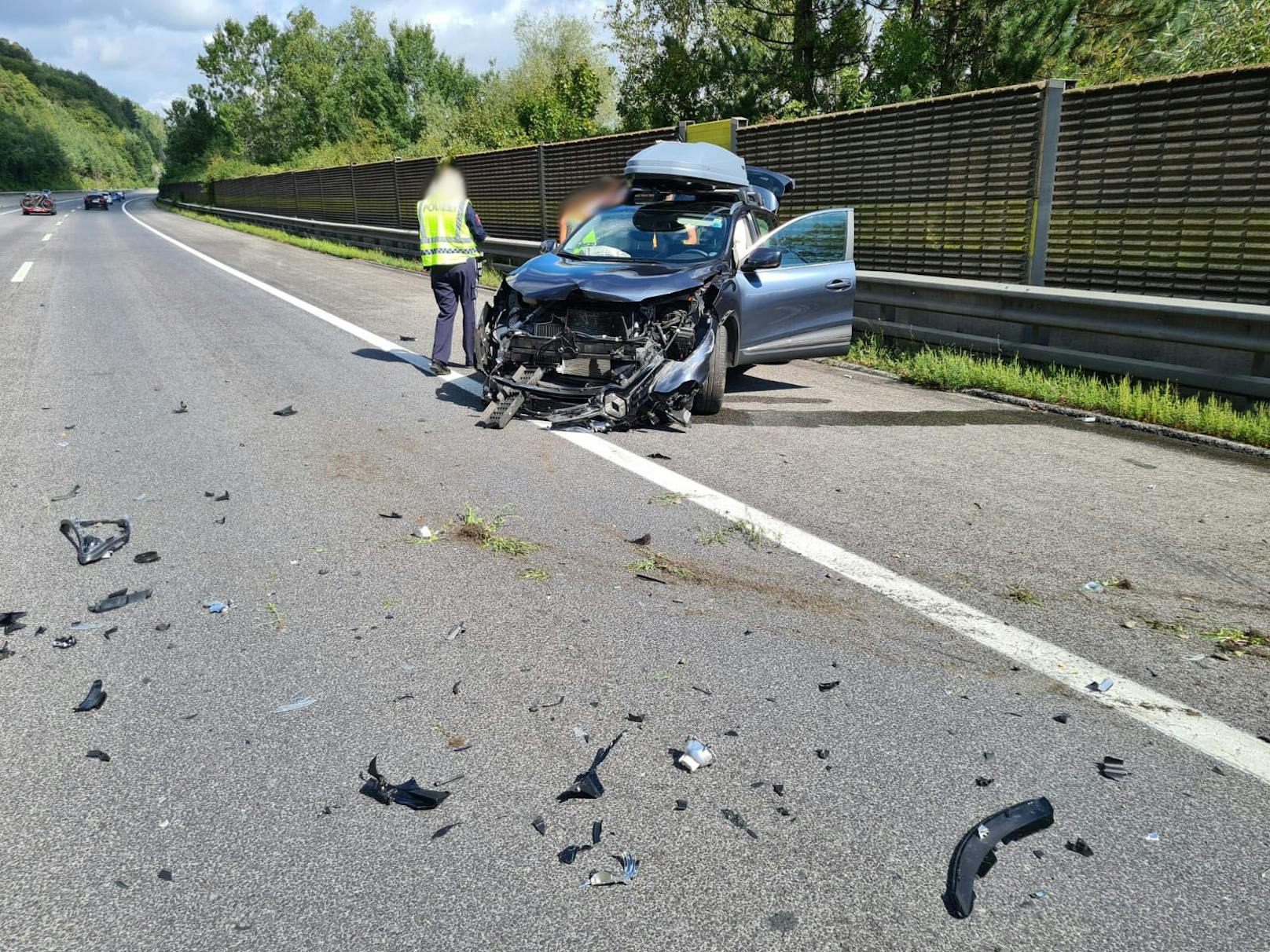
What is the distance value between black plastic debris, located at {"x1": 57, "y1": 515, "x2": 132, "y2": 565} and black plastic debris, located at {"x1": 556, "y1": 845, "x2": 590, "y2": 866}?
3096 millimetres

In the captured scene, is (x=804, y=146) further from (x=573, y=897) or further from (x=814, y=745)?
(x=573, y=897)

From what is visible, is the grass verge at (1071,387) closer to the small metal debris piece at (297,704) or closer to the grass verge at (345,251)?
the grass verge at (345,251)

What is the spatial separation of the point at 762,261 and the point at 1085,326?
2817 mm

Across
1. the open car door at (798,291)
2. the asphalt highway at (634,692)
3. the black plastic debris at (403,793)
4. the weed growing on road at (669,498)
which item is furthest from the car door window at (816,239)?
the black plastic debris at (403,793)

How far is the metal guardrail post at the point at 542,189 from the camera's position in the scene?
1742 cm

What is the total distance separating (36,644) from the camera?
357cm

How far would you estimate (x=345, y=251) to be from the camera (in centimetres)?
2430

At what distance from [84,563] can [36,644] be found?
87 centimetres

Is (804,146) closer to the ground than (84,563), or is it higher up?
higher up

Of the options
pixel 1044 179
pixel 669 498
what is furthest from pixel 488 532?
pixel 1044 179

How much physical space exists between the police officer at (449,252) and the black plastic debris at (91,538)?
4.23 meters

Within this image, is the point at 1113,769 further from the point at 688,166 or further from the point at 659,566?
the point at 688,166

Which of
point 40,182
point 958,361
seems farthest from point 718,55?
point 40,182

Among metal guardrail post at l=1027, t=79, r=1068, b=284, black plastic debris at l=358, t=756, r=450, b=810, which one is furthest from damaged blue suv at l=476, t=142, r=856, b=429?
black plastic debris at l=358, t=756, r=450, b=810
